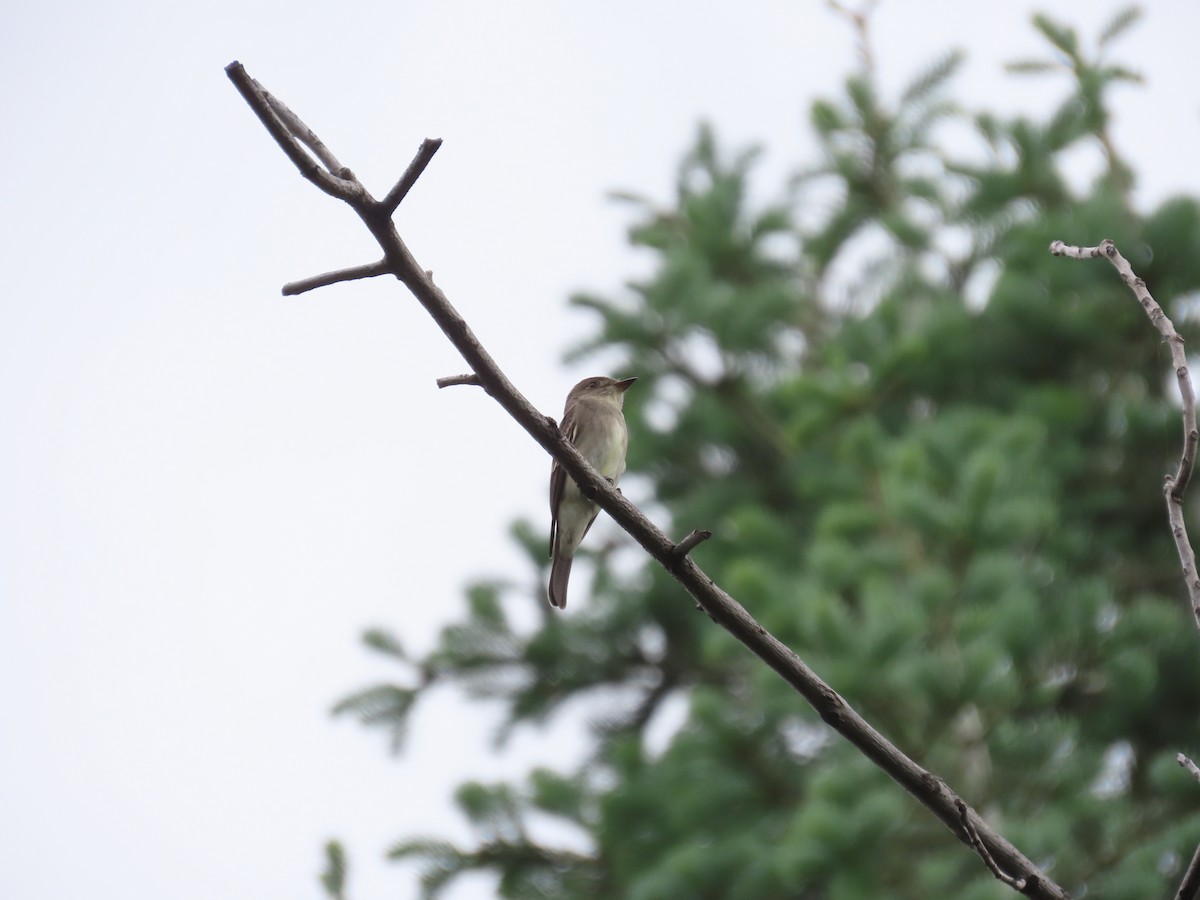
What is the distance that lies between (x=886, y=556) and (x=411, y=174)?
169 inches

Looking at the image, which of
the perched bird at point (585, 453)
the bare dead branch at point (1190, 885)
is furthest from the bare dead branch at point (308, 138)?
the perched bird at point (585, 453)

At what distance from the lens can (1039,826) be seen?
4.71 metres

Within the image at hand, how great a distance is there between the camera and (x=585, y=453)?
534 centimetres

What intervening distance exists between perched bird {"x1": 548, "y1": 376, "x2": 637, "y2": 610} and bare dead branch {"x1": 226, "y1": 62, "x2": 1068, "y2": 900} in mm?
3012

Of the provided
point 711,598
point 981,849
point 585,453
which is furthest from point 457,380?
point 585,453

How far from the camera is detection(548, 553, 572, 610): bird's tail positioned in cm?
571

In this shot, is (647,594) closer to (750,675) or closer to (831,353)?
(750,675)

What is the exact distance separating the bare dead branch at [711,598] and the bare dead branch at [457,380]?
22 mm

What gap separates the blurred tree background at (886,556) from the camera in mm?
5188

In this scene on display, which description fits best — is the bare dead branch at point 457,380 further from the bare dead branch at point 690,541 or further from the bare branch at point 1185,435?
the bare branch at point 1185,435

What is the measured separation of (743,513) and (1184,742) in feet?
7.92

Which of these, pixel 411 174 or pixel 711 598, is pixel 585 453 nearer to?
pixel 711 598

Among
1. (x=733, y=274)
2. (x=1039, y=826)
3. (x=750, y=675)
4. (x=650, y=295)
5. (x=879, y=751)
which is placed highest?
(x=733, y=274)

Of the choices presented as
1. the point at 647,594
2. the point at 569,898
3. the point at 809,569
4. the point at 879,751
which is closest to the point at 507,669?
the point at 647,594
